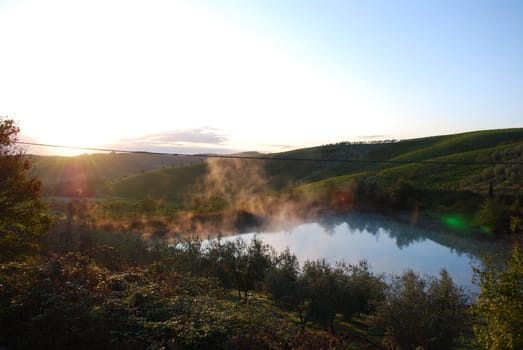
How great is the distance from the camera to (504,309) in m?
8.16

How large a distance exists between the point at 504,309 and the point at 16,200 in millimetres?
17350

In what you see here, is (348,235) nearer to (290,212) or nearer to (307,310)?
(290,212)

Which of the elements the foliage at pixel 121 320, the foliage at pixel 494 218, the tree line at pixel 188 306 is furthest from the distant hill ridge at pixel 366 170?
the foliage at pixel 121 320

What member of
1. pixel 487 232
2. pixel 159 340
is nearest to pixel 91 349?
pixel 159 340

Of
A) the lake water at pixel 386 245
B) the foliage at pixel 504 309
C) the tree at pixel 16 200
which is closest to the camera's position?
the foliage at pixel 504 309

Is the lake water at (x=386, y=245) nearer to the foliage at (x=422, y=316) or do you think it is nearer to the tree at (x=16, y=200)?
the foliage at (x=422, y=316)

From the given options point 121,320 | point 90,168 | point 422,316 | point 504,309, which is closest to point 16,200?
point 121,320

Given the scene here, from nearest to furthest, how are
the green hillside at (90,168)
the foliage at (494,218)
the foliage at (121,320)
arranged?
the foliage at (121,320), the foliage at (494,218), the green hillside at (90,168)

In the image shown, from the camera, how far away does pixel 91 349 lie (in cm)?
809

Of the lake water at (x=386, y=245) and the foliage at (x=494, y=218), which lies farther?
the foliage at (x=494, y=218)

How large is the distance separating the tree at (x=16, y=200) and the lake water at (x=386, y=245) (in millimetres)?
14314

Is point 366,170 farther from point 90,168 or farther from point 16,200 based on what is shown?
point 90,168

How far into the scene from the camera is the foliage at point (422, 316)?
1216cm

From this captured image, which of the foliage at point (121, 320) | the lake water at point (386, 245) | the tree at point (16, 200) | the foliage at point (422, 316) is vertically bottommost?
the lake water at point (386, 245)
